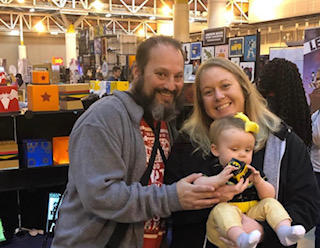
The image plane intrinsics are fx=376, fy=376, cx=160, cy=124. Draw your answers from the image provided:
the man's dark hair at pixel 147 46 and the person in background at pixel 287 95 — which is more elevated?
the man's dark hair at pixel 147 46

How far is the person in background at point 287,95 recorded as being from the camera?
285 cm

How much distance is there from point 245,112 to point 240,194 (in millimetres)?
404

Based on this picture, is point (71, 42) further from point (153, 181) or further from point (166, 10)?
point (153, 181)

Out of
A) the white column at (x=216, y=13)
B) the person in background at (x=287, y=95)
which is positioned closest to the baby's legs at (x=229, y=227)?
the person in background at (x=287, y=95)

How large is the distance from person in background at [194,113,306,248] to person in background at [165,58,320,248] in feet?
0.15

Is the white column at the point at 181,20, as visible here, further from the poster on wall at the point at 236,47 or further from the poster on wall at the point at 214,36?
the poster on wall at the point at 236,47

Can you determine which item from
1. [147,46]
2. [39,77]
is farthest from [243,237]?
[39,77]

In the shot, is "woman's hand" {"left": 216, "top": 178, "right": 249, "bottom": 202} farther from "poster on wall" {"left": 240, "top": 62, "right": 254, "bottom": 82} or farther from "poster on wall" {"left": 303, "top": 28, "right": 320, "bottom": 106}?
"poster on wall" {"left": 303, "top": 28, "right": 320, "bottom": 106}

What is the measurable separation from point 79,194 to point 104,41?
1025 centimetres

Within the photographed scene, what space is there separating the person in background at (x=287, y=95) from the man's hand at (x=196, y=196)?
161cm

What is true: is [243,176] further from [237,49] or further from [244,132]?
[237,49]

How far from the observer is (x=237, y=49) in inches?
200

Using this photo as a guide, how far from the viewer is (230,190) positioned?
54.7 inches

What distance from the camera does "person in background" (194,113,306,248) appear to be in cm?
136
